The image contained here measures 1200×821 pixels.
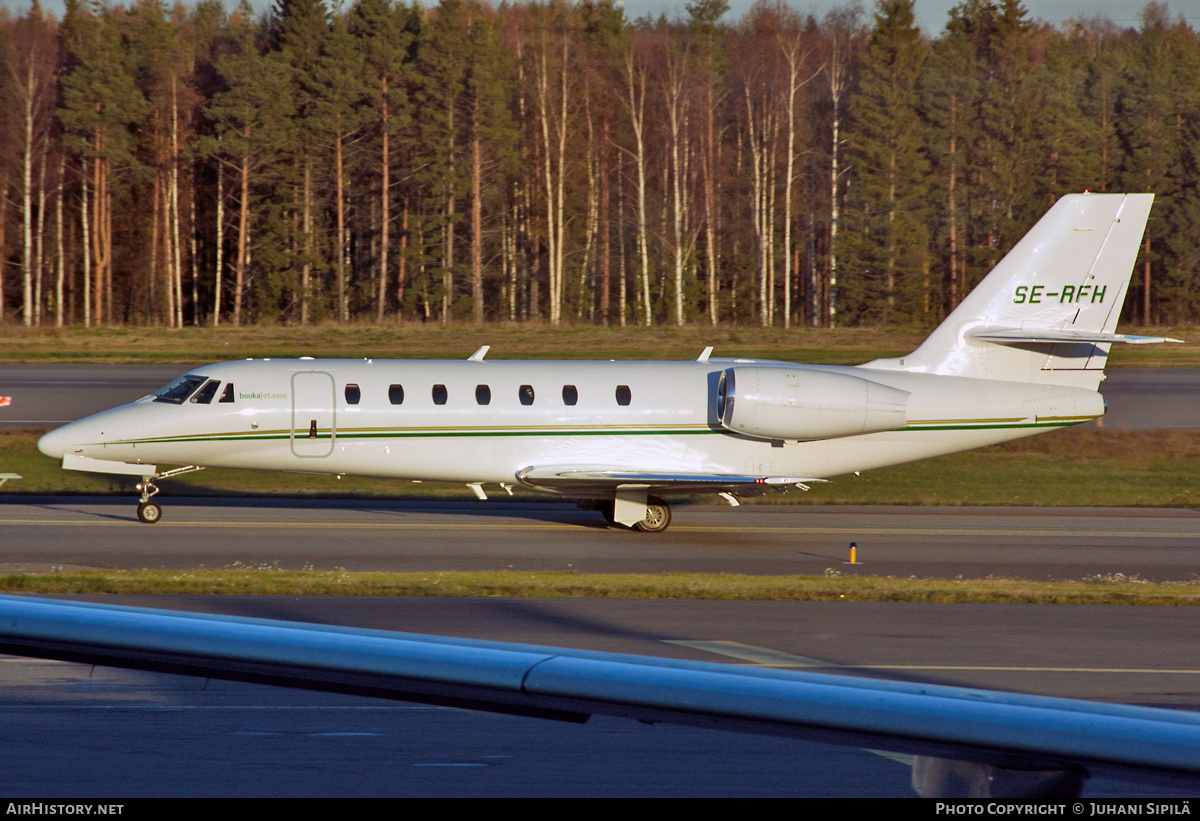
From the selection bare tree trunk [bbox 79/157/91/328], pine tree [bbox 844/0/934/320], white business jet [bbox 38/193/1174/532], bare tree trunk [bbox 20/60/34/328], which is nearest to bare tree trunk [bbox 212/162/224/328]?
bare tree trunk [bbox 79/157/91/328]

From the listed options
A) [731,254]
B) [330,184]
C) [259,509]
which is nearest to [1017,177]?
[731,254]

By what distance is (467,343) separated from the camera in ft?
170

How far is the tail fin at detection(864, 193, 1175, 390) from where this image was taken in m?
20.0

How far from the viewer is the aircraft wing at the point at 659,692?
2562mm

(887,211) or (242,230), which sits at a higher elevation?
(887,211)

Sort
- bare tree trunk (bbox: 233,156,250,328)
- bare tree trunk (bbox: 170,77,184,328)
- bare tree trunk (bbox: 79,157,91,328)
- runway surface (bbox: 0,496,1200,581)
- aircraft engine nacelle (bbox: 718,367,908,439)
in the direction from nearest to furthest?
runway surface (bbox: 0,496,1200,581) → aircraft engine nacelle (bbox: 718,367,908,439) → bare tree trunk (bbox: 233,156,250,328) → bare tree trunk (bbox: 170,77,184,328) → bare tree trunk (bbox: 79,157,91,328)

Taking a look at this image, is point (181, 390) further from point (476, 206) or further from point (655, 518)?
point (476, 206)

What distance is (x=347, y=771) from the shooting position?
5.39 metres

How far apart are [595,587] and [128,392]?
2722cm

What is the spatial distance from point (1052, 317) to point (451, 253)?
4775cm

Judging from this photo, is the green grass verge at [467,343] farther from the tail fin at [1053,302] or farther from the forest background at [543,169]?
the tail fin at [1053,302]

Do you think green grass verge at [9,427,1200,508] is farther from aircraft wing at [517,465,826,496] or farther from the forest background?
the forest background

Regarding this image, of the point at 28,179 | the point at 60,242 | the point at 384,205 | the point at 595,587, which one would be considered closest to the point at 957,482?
the point at 595,587

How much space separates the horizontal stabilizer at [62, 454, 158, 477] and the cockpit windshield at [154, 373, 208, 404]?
44.7 inches
